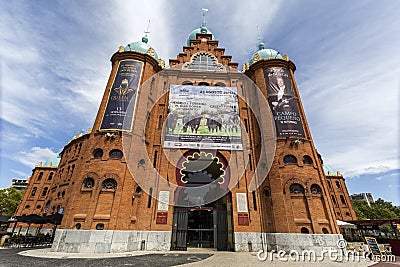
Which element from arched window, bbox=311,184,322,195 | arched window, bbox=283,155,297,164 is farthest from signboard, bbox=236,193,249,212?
arched window, bbox=311,184,322,195

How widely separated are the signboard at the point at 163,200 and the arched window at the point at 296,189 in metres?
11.9

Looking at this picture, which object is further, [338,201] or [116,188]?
[338,201]

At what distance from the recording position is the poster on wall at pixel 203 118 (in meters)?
22.9

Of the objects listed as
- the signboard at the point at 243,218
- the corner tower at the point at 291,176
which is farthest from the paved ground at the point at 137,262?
the signboard at the point at 243,218

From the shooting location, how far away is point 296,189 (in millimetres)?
20016

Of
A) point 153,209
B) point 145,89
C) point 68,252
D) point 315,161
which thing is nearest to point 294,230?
point 315,161

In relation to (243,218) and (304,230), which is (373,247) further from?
(243,218)

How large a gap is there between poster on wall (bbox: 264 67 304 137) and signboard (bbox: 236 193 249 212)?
7.31m

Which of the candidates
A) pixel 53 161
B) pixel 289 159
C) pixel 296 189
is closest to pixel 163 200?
pixel 296 189

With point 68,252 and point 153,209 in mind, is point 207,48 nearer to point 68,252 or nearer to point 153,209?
point 153,209

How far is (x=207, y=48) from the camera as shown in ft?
102

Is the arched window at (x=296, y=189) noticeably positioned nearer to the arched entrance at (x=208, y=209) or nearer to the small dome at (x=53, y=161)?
the arched entrance at (x=208, y=209)

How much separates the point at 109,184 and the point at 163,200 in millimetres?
5201

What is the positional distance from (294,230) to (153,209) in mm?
12794
